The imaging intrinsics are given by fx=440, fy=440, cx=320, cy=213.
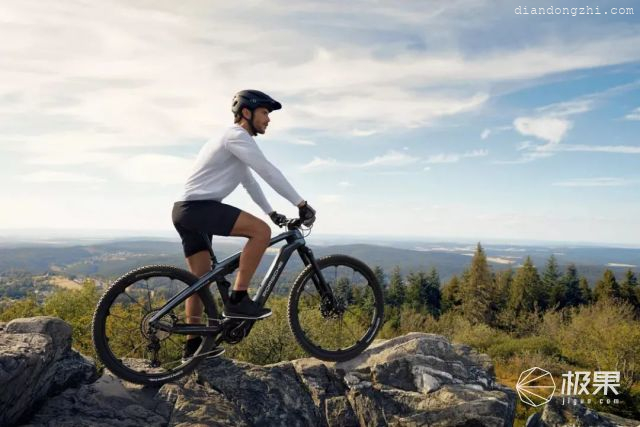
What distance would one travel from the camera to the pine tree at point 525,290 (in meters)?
83.3

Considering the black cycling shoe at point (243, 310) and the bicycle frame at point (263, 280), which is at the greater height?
the bicycle frame at point (263, 280)

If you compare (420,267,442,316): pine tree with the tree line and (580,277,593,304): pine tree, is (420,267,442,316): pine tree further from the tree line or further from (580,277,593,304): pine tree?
(580,277,593,304): pine tree

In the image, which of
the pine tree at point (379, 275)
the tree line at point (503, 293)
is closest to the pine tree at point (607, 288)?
the tree line at point (503, 293)

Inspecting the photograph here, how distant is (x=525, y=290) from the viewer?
278ft

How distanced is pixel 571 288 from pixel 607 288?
8319mm

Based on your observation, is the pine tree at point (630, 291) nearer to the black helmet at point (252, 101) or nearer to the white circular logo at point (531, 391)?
the white circular logo at point (531, 391)

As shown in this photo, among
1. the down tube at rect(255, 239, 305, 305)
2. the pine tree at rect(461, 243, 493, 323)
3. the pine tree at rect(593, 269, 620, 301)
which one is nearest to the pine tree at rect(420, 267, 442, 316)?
the pine tree at rect(461, 243, 493, 323)

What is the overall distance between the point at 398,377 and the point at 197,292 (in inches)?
135

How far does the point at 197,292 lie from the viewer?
6117mm

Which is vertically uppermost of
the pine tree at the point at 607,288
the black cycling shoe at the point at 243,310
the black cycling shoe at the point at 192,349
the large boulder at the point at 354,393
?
the black cycling shoe at the point at 243,310

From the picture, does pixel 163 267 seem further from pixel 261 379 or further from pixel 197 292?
pixel 261 379

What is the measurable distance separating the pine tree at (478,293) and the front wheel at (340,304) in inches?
3056

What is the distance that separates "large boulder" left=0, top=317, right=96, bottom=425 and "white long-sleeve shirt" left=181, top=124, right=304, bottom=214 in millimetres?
2594

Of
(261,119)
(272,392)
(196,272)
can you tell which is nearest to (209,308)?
(196,272)
